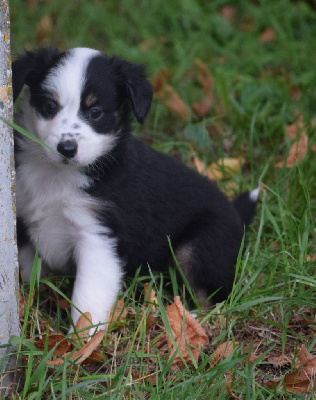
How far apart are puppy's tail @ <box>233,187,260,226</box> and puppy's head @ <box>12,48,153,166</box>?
0.92m

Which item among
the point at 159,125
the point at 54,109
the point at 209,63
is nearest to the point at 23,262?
the point at 54,109

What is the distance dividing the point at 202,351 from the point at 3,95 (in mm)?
1344

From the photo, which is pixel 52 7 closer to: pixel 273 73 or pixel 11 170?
pixel 273 73

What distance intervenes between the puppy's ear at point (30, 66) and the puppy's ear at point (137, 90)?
339 mm

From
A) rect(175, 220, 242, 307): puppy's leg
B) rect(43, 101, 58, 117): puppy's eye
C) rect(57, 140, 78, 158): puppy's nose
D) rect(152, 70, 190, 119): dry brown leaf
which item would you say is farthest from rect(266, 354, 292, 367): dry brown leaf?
rect(152, 70, 190, 119): dry brown leaf

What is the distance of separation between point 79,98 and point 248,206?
1301 millimetres

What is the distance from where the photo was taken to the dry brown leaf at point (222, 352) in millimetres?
2929

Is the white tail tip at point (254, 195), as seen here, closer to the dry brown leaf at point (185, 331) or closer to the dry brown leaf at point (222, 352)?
the dry brown leaf at point (185, 331)

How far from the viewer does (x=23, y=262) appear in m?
3.59

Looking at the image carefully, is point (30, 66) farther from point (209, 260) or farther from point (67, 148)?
point (209, 260)

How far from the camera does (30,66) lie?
324 centimetres

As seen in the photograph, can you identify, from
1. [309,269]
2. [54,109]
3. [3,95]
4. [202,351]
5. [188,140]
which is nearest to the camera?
[3,95]

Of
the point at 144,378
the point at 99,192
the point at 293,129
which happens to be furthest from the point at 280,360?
the point at 293,129

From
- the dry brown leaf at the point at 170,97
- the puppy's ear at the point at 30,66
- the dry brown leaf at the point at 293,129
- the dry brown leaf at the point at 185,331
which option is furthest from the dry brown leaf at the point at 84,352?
the dry brown leaf at the point at 170,97
